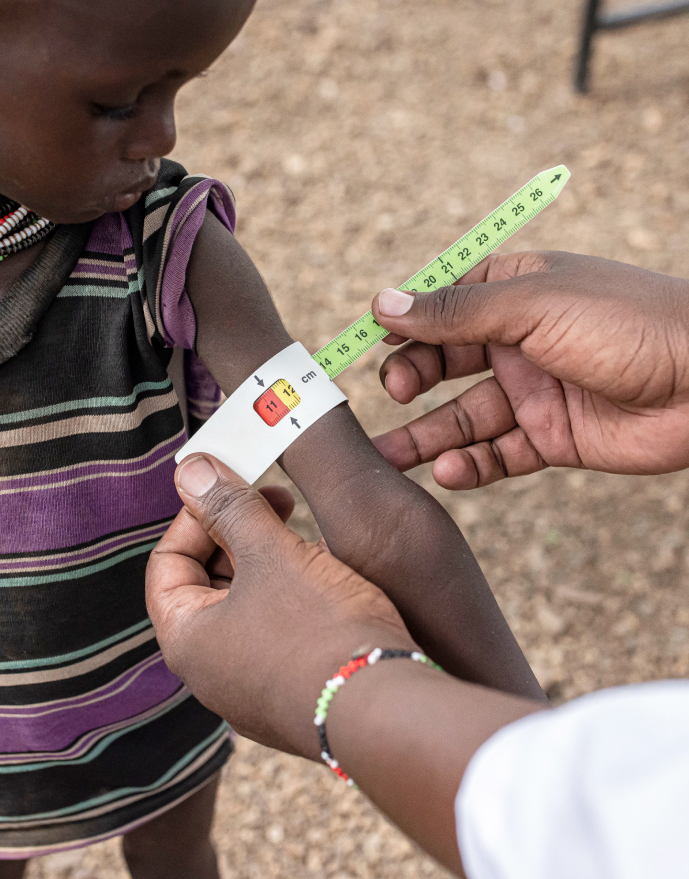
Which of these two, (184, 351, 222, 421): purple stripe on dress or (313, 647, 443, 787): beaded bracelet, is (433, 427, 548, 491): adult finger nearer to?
(184, 351, 222, 421): purple stripe on dress

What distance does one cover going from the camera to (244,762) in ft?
8.12

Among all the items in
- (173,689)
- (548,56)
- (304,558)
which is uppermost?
(548,56)

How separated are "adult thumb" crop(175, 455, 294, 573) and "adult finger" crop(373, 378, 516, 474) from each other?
54 centimetres

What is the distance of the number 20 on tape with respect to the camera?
137 centimetres

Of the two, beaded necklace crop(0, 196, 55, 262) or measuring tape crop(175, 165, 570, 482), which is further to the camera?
measuring tape crop(175, 165, 570, 482)

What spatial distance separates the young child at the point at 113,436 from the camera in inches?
42.4

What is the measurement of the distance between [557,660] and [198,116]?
9.99ft

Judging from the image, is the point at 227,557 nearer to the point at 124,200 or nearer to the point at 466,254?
the point at 124,200

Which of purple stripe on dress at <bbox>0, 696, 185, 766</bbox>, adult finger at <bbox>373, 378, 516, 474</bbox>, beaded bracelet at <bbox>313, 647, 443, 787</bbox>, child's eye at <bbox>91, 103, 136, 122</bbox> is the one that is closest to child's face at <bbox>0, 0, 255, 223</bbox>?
child's eye at <bbox>91, 103, 136, 122</bbox>

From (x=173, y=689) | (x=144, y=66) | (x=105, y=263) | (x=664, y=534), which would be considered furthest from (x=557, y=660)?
(x=144, y=66)

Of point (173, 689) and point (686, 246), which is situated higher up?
point (173, 689)

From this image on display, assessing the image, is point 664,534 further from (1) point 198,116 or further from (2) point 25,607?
(1) point 198,116

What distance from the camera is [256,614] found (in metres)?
1.18

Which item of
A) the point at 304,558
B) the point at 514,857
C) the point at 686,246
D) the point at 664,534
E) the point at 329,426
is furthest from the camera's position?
the point at 686,246
